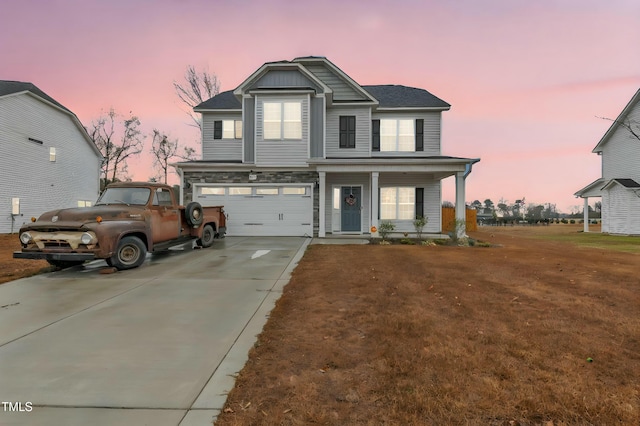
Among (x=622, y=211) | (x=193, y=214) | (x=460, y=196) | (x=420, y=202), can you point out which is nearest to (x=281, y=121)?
(x=193, y=214)

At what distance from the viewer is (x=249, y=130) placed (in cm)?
1606

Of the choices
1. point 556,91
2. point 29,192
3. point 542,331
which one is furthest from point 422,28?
point 29,192

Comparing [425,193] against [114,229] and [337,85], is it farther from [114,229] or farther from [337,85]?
[114,229]

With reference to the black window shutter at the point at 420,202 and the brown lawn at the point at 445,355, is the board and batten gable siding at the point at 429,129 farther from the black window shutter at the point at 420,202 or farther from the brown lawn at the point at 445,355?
the brown lawn at the point at 445,355

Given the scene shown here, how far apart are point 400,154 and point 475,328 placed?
14431 millimetres

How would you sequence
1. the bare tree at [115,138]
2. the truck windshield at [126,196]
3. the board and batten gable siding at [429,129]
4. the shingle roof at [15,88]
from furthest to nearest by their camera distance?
the bare tree at [115,138]
the shingle roof at [15,88]
the board and batten gable siding at [429,129]
the truck windshield at [126,196]

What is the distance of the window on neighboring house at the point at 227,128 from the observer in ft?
59.8

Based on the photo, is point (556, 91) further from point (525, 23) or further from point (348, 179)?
point (348, 179)

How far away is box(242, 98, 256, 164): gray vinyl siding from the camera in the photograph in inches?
628

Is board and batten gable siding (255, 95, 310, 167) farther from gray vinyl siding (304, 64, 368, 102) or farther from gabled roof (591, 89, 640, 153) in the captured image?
gabled roof (591, 89, 640, 153)

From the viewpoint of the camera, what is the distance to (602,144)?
80.7ft

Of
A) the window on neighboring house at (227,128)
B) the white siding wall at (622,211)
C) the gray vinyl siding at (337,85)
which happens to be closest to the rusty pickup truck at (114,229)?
the window on neighboring house at (227,128)

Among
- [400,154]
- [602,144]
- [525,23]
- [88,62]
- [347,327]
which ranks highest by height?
[525,23]

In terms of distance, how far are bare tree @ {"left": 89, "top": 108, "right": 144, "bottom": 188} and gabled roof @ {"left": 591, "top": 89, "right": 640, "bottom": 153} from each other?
4722 cm
